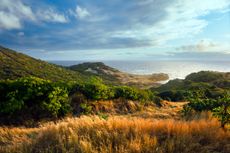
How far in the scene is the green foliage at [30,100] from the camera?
11.9m

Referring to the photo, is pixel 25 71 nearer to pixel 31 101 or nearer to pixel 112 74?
pixel 112 74

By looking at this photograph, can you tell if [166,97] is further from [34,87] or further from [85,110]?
[34,87]

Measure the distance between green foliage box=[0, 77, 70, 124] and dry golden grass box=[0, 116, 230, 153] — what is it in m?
5.69

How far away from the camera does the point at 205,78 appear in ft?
271

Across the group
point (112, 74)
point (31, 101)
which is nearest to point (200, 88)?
point (31, 101)

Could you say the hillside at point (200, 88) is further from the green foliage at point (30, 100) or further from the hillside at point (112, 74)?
the hillside at point (112, 74)

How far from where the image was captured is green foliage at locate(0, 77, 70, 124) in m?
11.9

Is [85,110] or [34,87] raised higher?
[34,87]

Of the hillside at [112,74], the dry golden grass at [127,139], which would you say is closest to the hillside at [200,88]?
the dry golden grass at [127,139]

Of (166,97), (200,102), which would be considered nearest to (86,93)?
(200,102)

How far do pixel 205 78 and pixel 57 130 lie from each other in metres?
83.5

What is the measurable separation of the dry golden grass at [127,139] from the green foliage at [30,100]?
224 inches

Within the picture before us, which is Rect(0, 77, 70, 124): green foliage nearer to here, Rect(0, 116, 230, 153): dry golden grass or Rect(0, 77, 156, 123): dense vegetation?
Rect(0, 77, 156, 123): dense vegetation

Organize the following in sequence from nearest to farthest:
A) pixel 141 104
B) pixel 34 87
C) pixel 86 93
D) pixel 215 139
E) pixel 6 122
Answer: pixel 215 139 < pixel 6 122 < pixel 34 87 < pixel 86 93 < pixel 141 104
